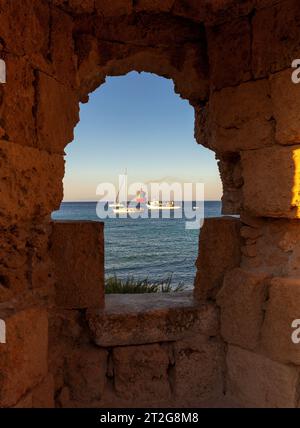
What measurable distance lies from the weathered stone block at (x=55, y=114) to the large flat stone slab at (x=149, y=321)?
1208mm

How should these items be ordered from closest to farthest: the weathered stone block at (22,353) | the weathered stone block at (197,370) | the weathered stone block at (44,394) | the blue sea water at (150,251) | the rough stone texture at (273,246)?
the weathered stone block at (22,353), the weathered stone block at (44,394), the rough stone texture at (273,246), the weathered stone block at (197,370), the blue sea water at (150,251)

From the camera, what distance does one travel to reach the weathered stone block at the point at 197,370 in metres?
2.78

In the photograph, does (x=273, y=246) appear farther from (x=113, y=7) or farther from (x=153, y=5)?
(x=113, y=7)

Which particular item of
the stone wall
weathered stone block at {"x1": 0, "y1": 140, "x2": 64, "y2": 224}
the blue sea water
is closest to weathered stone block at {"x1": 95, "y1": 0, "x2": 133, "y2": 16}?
the stone wall

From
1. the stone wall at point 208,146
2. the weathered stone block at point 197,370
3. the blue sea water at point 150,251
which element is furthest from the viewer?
the blue sea water at point 150,251

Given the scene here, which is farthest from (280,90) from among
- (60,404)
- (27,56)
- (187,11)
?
(60,404)

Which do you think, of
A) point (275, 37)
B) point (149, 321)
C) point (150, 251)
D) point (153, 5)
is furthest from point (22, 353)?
point (150, 251)

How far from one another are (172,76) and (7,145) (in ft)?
5.40

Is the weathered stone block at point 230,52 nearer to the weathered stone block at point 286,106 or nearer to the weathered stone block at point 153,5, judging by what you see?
the weathered stone block at point 286,106

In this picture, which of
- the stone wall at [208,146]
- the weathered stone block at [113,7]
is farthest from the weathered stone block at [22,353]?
the weathered stone block at [113,7]

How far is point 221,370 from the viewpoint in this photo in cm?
284

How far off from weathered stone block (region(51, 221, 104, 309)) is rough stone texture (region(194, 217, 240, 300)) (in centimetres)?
79

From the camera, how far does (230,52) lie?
2.73 m

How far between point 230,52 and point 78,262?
1869 millimetres
